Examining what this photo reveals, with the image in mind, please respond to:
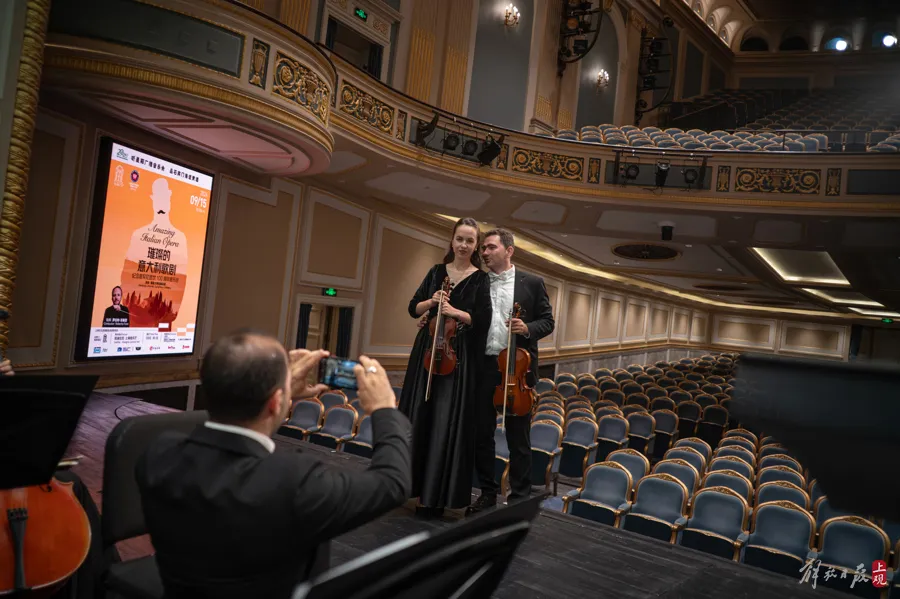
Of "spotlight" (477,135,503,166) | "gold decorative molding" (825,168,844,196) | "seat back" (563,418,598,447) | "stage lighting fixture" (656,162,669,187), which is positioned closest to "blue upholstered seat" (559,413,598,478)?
"seat back" (563,418,598,447)

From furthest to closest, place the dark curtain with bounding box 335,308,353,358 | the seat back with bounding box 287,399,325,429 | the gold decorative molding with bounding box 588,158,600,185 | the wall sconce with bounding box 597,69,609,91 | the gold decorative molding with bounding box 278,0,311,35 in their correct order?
the wall sconce with bounding box 597,69,609,91
the gold decorative molding with bounding box 588,158,600,185
the dark curtain with bounding box 335,308,353,358
the gold decorative molding with bounding box 278,0,311,35
the seat back with bounding box 287,399,325,429

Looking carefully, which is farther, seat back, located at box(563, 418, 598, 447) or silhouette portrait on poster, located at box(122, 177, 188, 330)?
seat back, located at box(563, 418, 598, 447)

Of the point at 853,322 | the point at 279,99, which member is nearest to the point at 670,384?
the point at 279,99

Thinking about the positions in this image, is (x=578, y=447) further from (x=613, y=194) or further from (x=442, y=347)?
(x=442, y=347)

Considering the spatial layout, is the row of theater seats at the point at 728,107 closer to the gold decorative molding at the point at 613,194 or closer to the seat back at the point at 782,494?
the gold decorative molding at the point at 613,194

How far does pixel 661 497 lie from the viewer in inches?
187

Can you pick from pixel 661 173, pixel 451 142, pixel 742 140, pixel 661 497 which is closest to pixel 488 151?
pixel 451 142

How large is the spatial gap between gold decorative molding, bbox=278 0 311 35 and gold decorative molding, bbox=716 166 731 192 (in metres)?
6.43

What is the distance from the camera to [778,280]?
15422 mm

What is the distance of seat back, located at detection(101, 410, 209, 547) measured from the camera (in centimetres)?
160

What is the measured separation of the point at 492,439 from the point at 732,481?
10.7ft

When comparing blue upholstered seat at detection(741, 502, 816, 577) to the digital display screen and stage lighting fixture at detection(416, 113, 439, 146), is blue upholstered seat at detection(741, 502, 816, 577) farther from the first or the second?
stage lighting fixture at detection(416, 113, 439, 146)

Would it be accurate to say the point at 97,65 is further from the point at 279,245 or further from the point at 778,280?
the point at 778,280

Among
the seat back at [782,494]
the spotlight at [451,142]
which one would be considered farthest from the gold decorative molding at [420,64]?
the seat back at [782,494]
